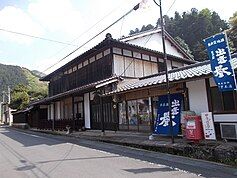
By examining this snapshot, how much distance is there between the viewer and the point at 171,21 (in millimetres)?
53125

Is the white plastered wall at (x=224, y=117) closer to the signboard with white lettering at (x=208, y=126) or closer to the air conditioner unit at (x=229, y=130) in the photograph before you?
A: the air conditioner unit at (x=229, y=130)

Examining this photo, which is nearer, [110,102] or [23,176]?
[23,176]

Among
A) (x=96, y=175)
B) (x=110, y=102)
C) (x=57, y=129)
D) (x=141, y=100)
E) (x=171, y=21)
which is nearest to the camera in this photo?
(x=96, y=175)

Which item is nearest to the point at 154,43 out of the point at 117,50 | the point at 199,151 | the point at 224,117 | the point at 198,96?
the point at 117,50

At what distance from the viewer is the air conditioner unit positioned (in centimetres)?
1055

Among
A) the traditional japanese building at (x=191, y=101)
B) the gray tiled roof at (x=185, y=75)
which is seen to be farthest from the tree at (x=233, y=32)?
the traditional japanese building at (x=191, y=101)

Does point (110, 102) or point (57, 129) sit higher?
point (110, 102)

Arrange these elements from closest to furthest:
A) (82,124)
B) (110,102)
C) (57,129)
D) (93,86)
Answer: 1. (93,86)
2. (110,102)
3. (82,124)
4. (57,129)

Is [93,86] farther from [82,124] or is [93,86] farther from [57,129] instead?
[57,129]

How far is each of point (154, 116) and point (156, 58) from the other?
9690 mm

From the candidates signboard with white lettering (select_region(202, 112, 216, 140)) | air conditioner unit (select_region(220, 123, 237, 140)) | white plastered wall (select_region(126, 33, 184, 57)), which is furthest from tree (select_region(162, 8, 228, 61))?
air conditioner unit (select_region(220, 123, 237, 140))

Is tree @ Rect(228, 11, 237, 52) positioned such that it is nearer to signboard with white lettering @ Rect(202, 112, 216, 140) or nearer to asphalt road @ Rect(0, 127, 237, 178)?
signboard with white lettering @ Rect(202, 112, 216, 140)

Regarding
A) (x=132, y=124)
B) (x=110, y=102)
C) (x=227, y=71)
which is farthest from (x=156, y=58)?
(x=227, y=71)

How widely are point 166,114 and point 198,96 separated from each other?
212cm
